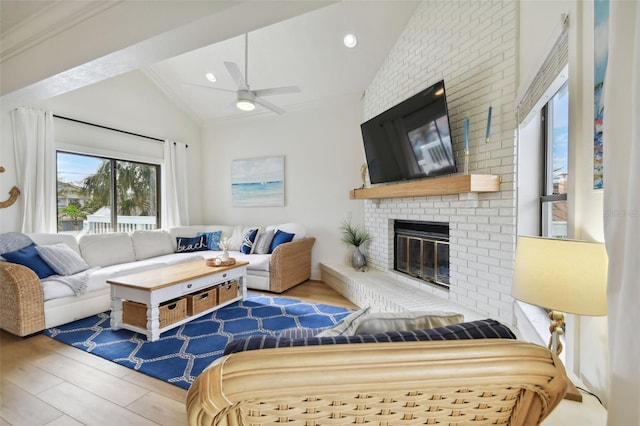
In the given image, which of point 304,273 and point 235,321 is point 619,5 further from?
point 304,273

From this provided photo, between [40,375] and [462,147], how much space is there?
3771 mm

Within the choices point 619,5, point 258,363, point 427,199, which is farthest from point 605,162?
point 427,199

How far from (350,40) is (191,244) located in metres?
3.84

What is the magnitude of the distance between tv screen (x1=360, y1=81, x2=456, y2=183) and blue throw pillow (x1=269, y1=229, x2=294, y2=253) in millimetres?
1538

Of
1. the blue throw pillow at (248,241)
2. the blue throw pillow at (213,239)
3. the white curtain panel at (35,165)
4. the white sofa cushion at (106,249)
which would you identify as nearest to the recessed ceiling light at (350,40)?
the blue throw pillow at (248,241)

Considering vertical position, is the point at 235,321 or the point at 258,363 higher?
the point at 258,363

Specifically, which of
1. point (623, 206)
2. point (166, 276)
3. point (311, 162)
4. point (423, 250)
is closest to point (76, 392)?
point (166, 276)

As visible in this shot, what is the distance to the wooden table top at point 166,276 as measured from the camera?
2.58 meters

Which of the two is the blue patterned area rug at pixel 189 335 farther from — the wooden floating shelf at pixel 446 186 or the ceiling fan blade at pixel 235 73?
the ceiling fan blade at pixel 235 73

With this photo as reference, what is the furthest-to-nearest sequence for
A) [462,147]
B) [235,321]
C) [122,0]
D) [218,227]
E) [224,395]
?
[218,227] < [235,321] < [462,147] < [122,0] < [224,395]

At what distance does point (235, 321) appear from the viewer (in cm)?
298

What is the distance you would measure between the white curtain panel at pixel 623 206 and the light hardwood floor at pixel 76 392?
1.90m

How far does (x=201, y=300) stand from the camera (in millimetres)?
3059

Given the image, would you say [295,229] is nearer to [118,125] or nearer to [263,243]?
[263,243]
